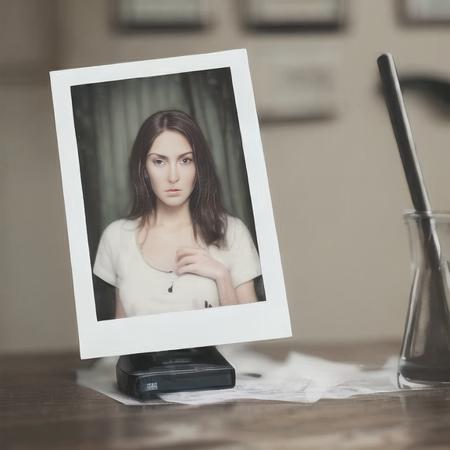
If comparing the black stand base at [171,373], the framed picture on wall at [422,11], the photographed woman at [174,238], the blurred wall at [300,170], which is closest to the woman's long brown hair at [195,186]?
the photographed woman at [174,238]

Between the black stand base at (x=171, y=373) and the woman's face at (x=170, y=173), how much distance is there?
0.15 meters

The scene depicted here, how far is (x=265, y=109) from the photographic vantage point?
3.40 feet

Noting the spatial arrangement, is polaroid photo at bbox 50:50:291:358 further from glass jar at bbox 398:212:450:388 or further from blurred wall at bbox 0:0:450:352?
blurred wall at bbox 0:0:450:352

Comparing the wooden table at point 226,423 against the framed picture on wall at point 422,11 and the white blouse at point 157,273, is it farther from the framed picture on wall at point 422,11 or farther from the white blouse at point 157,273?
the framed picture on wall at point 422,11

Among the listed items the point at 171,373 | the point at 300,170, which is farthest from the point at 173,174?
the point at 300,170

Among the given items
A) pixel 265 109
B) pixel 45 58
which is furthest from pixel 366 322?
pixel 45 58

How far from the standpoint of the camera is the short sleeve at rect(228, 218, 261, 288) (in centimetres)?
70

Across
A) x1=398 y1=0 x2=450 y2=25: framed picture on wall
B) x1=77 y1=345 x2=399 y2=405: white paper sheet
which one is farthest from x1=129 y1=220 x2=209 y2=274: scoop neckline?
x1=398 y1=0 x2=450 y2=25: framed picture on wall

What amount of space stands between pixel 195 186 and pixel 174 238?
0.06 meters

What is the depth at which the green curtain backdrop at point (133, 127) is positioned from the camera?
0.71 m

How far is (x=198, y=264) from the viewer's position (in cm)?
70

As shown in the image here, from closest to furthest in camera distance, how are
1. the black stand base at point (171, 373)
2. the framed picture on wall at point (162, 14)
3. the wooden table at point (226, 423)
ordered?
1. the wooden table at point (226, 423)
2. the black stand base at point (171, 373)
3. the framed picture on wall at point (162, 14)

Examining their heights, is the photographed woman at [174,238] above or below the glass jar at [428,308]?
above

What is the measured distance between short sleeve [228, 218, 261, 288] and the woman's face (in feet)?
0.18
